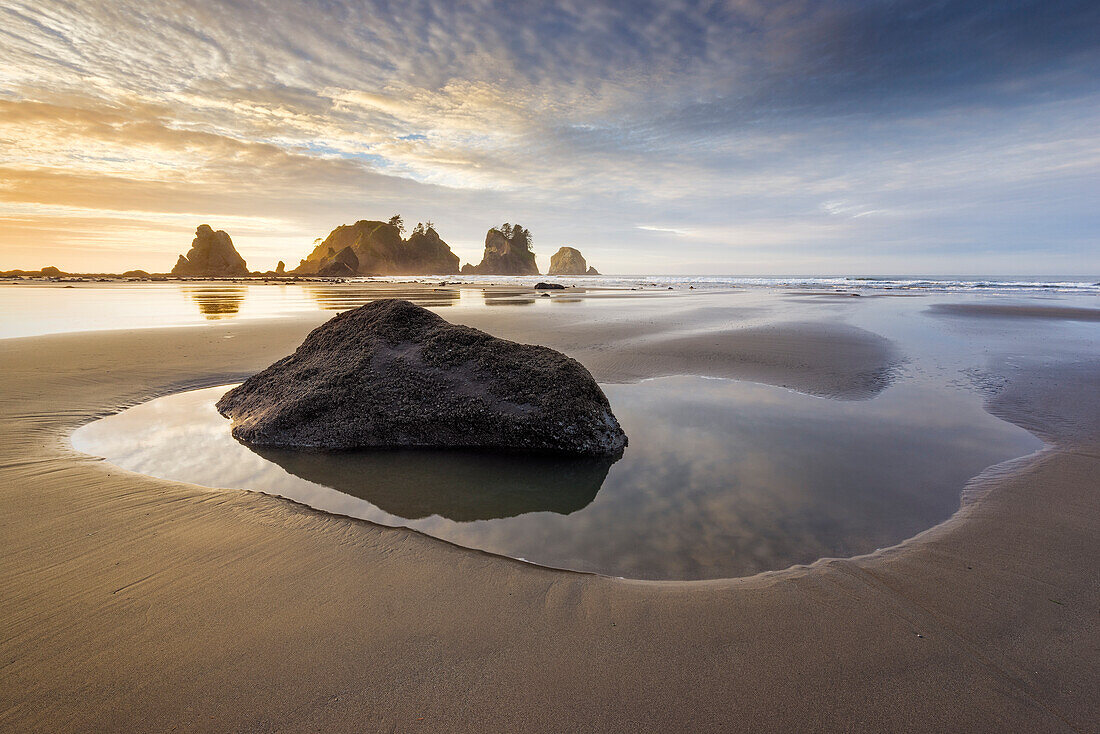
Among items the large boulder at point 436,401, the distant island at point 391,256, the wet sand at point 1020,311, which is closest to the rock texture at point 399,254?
the distant island at point 391,256

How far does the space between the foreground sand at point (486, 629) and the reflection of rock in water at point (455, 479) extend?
595 millimetres

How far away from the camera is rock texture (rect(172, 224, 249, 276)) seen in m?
130

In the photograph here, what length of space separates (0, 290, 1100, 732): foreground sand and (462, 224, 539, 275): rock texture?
142m

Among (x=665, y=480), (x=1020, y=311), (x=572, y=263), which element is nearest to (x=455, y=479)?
(x=665, y=480)

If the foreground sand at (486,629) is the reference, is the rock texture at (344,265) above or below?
above

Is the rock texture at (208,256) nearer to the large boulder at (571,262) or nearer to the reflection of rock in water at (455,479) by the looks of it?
the large boulder at (571,262)

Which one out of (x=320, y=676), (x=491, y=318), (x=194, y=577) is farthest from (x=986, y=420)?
(x=491, y=318)

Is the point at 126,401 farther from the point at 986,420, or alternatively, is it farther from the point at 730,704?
the point at 986,420

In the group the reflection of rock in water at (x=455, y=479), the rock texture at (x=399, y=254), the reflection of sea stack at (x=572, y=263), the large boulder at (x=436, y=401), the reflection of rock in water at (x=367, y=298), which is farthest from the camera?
the reflection of sea stack at (x=572, y=263)

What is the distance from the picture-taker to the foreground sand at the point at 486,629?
212 centimetres

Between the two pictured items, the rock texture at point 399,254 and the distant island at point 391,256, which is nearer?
the distant island at point 391,256

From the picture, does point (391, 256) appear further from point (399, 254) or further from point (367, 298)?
point (367, 298)

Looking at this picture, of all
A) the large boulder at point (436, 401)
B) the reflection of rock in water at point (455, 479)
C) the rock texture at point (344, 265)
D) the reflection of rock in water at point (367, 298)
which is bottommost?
the reflection of rock in water at point (455, 479)

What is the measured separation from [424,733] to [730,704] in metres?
1.38
